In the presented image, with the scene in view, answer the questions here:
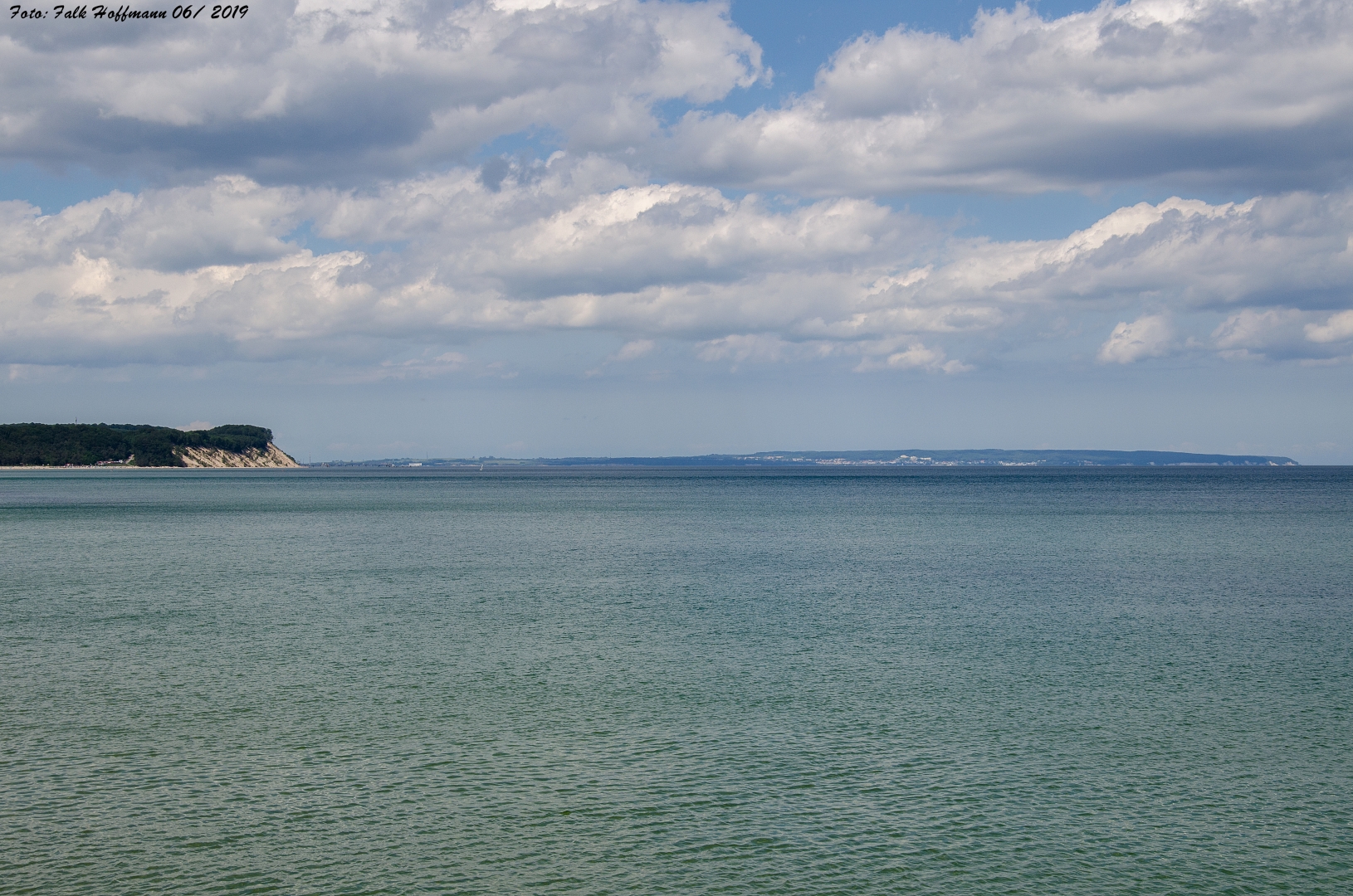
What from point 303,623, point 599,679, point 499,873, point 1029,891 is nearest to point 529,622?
point 303,623

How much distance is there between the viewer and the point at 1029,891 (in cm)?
1285

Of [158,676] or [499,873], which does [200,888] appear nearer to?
[499,873]

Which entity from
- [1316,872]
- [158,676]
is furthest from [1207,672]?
[158,676]

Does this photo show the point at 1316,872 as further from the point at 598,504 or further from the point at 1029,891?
the point at 598,504

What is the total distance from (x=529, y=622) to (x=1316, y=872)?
74.2 feet

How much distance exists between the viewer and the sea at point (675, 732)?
13633mm

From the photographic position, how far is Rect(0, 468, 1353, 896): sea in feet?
44.7

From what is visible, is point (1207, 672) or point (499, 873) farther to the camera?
point (1207, 672)

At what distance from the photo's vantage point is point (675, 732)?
19.6 metres

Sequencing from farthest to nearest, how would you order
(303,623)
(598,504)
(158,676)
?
(598,504), (303,623), (158,676)

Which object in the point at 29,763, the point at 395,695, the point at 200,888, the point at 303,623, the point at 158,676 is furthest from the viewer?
the point at 303,623

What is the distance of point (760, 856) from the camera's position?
1380 centimetres

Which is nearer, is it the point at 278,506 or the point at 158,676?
the point at 158,676

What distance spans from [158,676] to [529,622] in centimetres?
1096
